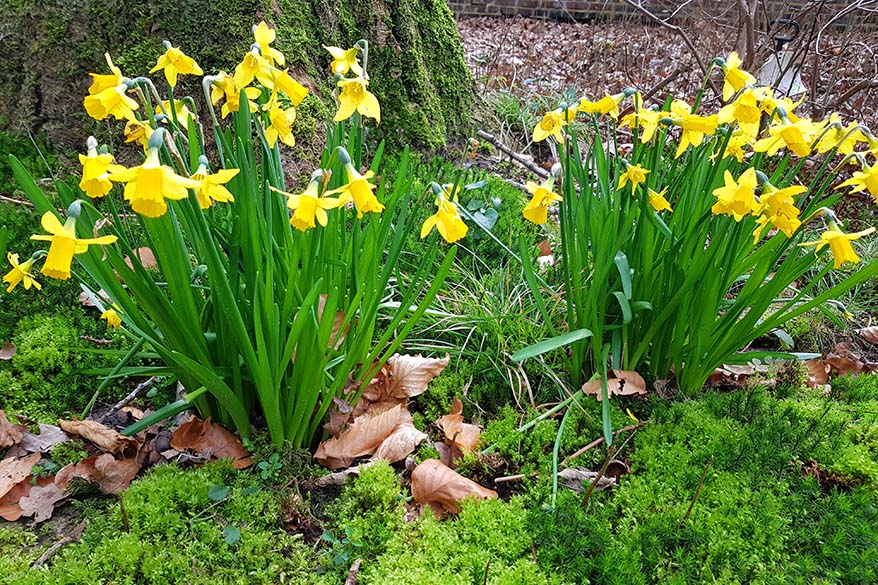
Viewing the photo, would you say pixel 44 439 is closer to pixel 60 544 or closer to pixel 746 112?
pixel 60 544

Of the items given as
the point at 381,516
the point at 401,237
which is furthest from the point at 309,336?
the point at 381,516

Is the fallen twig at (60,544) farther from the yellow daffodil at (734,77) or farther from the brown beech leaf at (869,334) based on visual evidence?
the brown beech leaf at (869,334)

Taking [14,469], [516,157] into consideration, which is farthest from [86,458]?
[516,157]

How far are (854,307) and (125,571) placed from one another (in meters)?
3.09

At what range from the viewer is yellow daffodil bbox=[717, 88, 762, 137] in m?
1.52

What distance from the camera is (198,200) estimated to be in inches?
48.3

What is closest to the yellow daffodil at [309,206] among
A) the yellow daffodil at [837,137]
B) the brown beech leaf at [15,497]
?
the brown beech leaf at [15,497]

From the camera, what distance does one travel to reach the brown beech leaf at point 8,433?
1748 mm

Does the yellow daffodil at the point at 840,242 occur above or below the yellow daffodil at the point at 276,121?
below

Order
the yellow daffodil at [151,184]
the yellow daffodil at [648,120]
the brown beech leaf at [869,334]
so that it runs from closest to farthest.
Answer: the yellow daffodil at [151,184]
the yellow daffodil at [648,120]
the brown beech leaf at [869,334]

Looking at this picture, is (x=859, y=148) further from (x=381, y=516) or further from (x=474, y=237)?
(x=381, y=516)

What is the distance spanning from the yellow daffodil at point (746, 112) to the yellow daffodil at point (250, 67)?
47.8 inches

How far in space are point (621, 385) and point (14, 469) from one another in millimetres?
1866

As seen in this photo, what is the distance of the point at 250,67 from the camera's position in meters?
1.39
